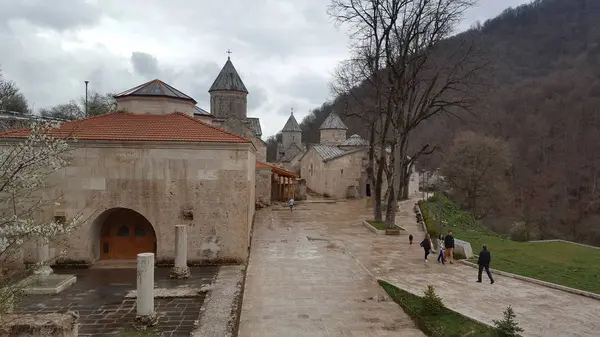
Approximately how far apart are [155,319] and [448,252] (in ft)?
37.9

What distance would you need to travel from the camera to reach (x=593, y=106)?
6062 centimetres

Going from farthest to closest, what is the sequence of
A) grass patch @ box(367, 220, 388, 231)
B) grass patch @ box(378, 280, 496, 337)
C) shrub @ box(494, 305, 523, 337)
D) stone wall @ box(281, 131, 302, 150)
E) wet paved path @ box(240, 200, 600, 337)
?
stone wall @ box(281, 131, 302, 150)
grass patch @ box(367, 220, 388, 231)
wet paved path @ box(240, 200, 600, 337)
grass patch @ box(378, 280, 496, 337)
shrub @ box(494, 305, 523, 337)

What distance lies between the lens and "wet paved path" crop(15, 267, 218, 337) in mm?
9734

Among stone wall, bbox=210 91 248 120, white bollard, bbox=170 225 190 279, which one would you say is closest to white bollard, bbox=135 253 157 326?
white bollard, bbox=170 225 190 279

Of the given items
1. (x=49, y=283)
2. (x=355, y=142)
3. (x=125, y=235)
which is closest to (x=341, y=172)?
(x=355, y=142)

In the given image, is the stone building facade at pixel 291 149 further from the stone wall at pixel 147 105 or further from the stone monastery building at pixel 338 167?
the stone wall at pixel 147 105

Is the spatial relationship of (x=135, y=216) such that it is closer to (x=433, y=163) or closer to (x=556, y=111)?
(x=433, y=163)

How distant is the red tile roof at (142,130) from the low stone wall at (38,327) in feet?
27.2

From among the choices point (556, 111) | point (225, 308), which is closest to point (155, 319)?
point (225, 308)

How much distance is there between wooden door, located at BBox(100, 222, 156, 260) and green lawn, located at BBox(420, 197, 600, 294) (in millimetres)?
12465

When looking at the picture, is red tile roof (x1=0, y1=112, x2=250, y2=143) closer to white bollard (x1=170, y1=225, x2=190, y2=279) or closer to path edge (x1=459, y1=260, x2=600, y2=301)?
white bollard (x1=170, y1=225, x2=190, y2=279)

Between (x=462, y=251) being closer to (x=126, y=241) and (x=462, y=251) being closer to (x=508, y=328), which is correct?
(x=508, y=328)

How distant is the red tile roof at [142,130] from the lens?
1516 centimetres

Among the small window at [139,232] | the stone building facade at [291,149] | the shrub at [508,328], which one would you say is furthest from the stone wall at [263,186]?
the shrub at [508,328]
